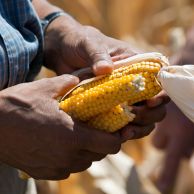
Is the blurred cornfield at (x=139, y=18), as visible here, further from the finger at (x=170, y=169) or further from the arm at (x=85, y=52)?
the arm at (x=85, y=52)

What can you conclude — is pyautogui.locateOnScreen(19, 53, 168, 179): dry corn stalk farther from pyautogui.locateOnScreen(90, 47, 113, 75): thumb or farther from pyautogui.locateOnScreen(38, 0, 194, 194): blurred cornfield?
pyautogui.locateOnScreen(38, 0, 194, 194): blurred cornfield

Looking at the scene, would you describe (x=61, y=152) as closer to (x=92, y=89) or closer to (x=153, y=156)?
(x=92, y=89)

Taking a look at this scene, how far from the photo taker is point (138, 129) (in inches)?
59.1

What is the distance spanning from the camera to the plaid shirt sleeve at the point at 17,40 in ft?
4.67

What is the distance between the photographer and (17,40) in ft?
4.75

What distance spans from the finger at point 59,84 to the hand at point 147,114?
0.16 metres

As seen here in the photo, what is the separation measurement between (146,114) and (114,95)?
6.2 inches

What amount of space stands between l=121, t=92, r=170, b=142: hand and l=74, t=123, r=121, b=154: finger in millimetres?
98

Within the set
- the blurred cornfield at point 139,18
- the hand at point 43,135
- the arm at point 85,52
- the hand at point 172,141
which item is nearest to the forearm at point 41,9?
the arm at point 85,52

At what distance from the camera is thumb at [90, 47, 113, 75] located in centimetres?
145

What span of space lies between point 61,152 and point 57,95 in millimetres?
134

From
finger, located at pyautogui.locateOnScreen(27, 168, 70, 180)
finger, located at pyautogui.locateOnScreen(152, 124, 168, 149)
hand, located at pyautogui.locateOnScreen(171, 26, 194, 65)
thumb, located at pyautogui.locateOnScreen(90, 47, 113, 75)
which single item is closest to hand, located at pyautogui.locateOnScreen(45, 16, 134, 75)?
thumb, located at pyautogui.locateOnScreen(90, 47, 113, 75)

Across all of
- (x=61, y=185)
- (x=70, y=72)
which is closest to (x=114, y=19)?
(x=61, y=185)

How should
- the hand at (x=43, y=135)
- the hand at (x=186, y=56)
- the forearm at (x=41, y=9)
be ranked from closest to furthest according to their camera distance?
the hand at (x=43, y=135) < the forearm at (x=41, y=9) < the hand at (x=186, y=56)
